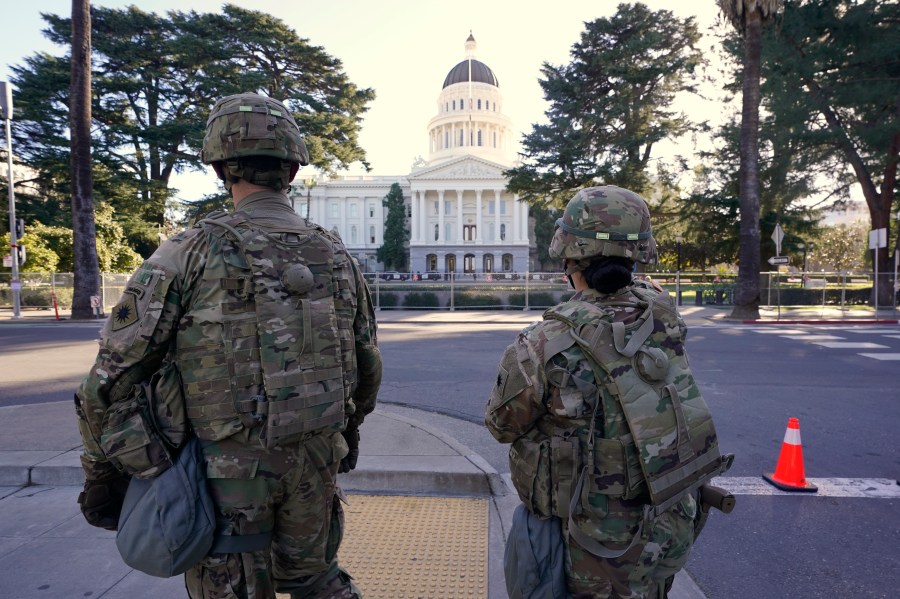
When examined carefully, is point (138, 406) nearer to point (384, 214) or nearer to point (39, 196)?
point (39, 196)

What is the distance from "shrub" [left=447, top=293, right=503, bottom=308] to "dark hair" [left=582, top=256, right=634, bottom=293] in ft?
65.0

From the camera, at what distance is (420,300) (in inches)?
858

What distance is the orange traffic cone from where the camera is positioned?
417 cm

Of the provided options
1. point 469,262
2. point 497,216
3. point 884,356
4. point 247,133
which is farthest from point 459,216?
point 247,133

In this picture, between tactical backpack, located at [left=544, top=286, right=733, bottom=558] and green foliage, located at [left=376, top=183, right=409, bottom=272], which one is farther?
green foliage, located at [left=376, top=183, right=409, bottom=272]

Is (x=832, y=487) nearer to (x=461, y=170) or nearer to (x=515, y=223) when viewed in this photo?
(x=461, y=170)

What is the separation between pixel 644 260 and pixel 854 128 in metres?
23.9

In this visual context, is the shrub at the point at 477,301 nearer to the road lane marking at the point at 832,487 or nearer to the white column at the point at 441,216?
the road lane marking at the point at 832,487

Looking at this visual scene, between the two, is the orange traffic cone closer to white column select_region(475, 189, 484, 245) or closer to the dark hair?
the dark hair

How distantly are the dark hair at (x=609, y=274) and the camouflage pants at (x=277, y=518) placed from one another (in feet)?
3.68

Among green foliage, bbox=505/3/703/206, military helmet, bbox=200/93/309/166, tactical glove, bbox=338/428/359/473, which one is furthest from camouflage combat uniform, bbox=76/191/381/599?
green foliage, bbox=505/3/703/206

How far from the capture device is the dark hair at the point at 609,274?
5.91ft

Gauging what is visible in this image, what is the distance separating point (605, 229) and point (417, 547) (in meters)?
2.35

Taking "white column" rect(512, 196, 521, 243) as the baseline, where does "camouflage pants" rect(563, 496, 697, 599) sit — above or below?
below
